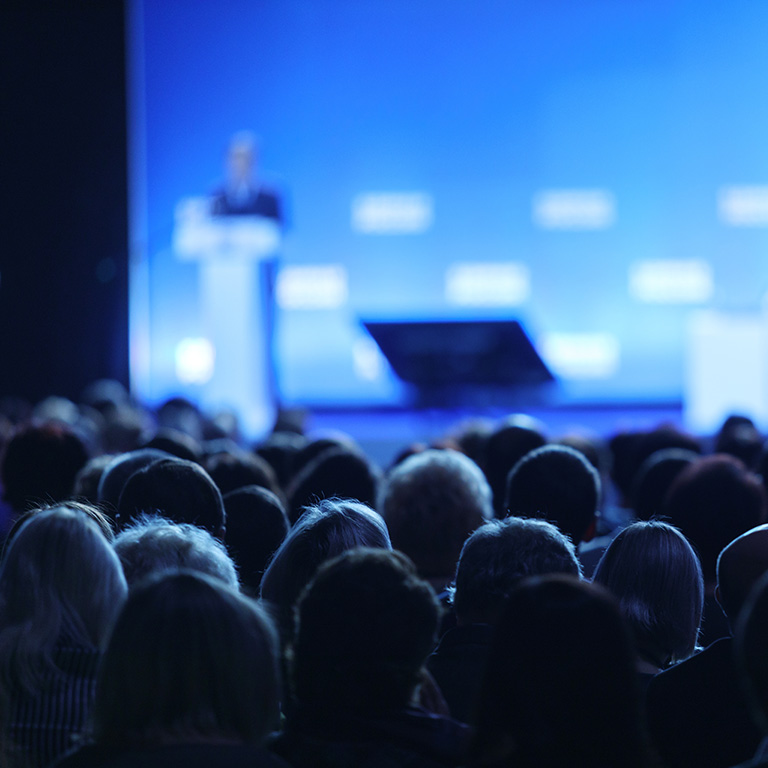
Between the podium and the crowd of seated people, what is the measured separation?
4824 mm

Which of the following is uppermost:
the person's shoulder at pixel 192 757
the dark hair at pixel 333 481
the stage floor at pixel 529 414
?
the person's shoulder at pixel 192 757

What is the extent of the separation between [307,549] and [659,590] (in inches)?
29.0

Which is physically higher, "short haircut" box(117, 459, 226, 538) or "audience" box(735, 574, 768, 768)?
"audience" box(735, 574, 768, 768)

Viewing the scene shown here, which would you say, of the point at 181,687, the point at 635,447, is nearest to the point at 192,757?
the point at 181,687

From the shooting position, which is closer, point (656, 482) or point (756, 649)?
point (756, 649)

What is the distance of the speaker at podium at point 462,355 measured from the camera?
6.39 m

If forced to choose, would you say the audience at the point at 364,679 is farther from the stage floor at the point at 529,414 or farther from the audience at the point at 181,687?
the stage floor at the point at 529,414

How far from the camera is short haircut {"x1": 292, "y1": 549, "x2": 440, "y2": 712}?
4.85ft

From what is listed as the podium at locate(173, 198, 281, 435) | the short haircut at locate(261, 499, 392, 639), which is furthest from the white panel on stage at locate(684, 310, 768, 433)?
the short haircut at locate(261, 499, 392, 639)

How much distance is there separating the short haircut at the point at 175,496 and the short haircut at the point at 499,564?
0.88 m

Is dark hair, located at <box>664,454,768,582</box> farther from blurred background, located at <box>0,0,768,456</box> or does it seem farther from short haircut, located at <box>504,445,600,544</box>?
blurred background, located at <box>0,0,768,456</box>

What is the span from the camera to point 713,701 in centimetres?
183

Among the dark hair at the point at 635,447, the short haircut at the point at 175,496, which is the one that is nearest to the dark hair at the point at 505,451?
the dark hair at the point at 635,447

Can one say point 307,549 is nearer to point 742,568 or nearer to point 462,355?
point 742,568
